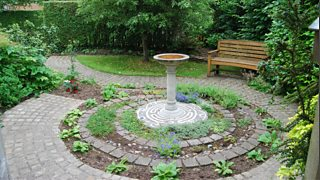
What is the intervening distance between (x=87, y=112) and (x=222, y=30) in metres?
6.51

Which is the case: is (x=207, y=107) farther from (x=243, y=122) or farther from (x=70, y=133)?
(x=70, y=133)

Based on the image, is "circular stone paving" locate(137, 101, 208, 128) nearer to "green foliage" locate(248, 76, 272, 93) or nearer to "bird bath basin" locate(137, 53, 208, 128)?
"bird bath basin" locate(137, 53, 208, 128)

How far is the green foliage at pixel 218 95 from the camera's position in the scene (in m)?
5.23

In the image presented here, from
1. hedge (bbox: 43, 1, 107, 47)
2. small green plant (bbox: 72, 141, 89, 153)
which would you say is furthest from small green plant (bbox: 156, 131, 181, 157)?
hedge (bbox: 43, 1, 107, 47)

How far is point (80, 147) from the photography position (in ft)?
12.3

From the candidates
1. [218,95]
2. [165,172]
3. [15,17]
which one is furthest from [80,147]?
[15,17]

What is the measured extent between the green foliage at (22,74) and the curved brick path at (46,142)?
1.02ft

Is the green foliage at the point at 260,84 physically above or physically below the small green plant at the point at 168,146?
above

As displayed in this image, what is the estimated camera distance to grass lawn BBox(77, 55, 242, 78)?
7924mm

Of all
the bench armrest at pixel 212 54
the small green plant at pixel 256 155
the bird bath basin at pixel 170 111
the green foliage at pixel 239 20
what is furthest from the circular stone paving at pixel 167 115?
the green foliage at pixel 239 20

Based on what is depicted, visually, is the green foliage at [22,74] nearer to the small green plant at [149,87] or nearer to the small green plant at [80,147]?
the small green plant at [149,87]

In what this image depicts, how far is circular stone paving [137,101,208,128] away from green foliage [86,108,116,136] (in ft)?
1.54

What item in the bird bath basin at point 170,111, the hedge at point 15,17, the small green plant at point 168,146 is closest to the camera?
the small green plant at point 168,146

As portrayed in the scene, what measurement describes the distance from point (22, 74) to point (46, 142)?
2.59 metres
